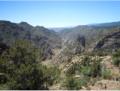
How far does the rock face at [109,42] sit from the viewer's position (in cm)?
7281

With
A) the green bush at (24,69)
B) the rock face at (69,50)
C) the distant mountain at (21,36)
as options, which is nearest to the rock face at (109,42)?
the rock face at (69,50)

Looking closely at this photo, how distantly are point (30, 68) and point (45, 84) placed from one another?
206 cm

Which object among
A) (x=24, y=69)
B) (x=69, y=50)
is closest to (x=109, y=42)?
(x=69, y=50)

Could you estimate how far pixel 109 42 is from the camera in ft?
247

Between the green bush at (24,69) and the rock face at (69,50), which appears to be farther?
the rock face at (69,50)

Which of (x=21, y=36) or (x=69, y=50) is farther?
(x=21, y=36)

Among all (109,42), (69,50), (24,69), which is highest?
(109,42)

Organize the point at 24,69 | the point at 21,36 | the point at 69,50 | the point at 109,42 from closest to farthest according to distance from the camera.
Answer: the point at 24,69
the point at 69,50
the point at 109,42
the point at 21,36

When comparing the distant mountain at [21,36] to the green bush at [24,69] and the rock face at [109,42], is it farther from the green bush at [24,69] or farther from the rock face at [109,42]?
the green bush at [24,69]

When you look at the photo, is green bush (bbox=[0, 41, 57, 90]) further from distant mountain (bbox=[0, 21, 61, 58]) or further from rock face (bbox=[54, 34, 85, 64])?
distant mountain (bbox=[0, 21, 61, 58])

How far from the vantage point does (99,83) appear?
14.0 meters

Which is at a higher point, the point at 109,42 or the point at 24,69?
the point at 109,42

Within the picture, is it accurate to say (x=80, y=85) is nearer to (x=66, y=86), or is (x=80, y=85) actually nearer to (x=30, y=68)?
(x=66, y=86)

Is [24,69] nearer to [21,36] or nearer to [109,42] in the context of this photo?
[109,42]
